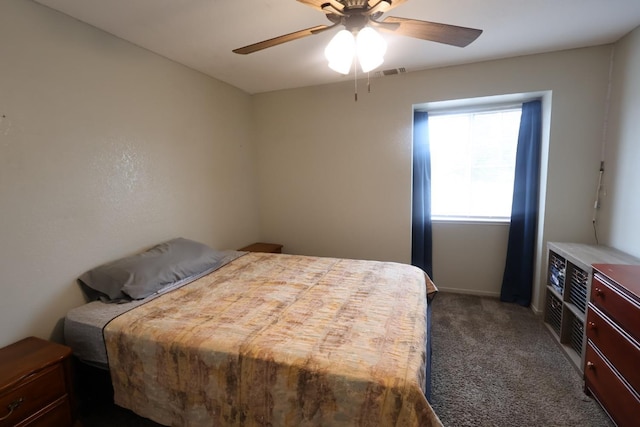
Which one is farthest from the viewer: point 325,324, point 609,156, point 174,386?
point 609,156

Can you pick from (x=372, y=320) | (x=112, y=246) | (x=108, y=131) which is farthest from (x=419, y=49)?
(x=112, y=246)

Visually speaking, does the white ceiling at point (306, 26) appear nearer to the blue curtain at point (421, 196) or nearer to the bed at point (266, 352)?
the blue curtain at point (421, 196)

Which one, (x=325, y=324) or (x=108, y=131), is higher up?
(x=108, y=131)

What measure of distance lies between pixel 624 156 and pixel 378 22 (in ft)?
7.59

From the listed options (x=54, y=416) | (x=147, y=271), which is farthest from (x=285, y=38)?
(x=54, y=416)

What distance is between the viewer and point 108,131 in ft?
6.99

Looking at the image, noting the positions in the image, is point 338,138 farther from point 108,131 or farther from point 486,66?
point 108,131

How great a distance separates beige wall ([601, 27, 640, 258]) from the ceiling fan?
169 centimetres

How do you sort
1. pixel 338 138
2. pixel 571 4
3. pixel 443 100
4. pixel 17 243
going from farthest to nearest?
pixel 338 138
pixel 443 100
pixel 571 4
pixel 17 243

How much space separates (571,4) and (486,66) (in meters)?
0.97

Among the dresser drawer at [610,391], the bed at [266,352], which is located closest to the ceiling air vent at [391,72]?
the bed at [266,352]

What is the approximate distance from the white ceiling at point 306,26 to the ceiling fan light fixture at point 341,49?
1.49ft

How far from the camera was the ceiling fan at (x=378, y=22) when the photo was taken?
1397mm

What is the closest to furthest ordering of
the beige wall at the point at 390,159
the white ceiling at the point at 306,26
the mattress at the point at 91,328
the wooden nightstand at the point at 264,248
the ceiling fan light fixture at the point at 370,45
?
1. the ceiling fan light fixture at the point at 370,45
2. the mattress at the point at 91,328
3. the white ceiling at the point at 306,26
4. the beige wall at the point at 390,159
5. the wooden nightstand at the point at 264,248
